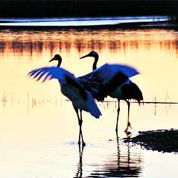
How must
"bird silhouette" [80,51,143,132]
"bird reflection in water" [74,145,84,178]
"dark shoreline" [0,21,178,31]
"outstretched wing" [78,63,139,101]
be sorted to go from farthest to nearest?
"dark shoreline" [0,21,178,31]
"bird silhouette" [80,51,143,132]
"outstretched wing" [78,63,139,101]
"bird reflection in water" [74,145,84,178]

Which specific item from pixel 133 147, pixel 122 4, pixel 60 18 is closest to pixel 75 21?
pixel 60 18

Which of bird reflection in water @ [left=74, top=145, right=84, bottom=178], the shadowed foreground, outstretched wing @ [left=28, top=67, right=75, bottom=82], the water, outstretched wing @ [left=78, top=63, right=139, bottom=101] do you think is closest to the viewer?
bird reflection in water @ [left=74, top=145, right=84, bottom=178]

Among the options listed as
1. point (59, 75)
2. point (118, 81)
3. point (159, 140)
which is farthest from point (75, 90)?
point (159, 140)

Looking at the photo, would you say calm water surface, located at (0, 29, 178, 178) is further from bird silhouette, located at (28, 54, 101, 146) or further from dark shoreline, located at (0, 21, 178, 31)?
dark shoreline, located at (0, 21, 178, 31)

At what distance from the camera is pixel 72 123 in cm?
1692

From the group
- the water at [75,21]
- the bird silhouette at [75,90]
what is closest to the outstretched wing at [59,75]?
the bird silhouette at [75,90]

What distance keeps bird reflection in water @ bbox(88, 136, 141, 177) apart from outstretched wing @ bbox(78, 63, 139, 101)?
1642 mm

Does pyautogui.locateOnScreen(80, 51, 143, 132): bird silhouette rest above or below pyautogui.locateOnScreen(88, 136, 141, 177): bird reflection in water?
above

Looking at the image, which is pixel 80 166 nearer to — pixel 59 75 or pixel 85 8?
pixel 59 75

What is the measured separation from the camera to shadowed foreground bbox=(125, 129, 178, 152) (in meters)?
14.3

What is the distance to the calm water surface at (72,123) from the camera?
12.7 m

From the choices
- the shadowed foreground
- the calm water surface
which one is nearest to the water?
the calm water surface

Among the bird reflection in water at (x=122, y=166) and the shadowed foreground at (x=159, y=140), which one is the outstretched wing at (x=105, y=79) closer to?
the shadowed foreground at (x=159, y=140)

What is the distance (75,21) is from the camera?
2174 inches
